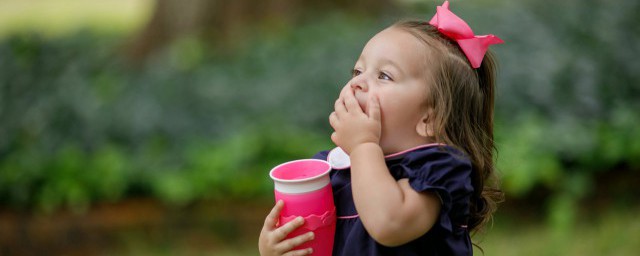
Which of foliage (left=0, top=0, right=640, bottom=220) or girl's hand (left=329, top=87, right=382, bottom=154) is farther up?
girl's hand (left=329, top=87, right=382, bottom=154)

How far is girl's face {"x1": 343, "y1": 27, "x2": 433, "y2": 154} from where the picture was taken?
2.08m

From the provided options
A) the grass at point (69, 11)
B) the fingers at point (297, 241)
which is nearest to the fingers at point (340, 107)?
the fingers at point (297, 241)

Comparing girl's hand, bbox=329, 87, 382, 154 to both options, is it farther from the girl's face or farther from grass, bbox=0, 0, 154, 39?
grass, bbox=0, 0, 154, 39

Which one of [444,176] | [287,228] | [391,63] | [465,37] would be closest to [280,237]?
[287,228]

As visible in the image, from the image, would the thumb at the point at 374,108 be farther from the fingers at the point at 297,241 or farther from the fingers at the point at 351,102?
the fingers at the point at 297,241

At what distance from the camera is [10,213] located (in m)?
4.91

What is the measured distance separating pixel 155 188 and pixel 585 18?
3379 millimetres

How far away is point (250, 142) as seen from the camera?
488cm

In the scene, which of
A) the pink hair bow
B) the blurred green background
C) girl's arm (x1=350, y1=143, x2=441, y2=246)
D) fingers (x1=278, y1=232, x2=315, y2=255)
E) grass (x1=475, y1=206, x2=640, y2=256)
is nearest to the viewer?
girl's arm (x1=350, y1=143, x2=441, y2=246)

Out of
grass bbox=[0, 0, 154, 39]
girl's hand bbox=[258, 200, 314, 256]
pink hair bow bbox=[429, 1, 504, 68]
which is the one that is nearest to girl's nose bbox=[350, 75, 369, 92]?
pink hair bow bbox=[429, 1, 504, 68]

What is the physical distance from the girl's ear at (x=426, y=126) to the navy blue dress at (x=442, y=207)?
5 cm

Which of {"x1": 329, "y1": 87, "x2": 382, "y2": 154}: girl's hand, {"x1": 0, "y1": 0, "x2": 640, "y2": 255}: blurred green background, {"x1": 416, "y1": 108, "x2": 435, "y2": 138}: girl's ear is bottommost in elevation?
{"x1": 0, "y1": 0, "x2": 640, "y2": 255}: blurred green background

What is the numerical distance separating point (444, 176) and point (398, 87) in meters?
0.28

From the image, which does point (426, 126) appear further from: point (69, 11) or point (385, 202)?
point (69, 11)
